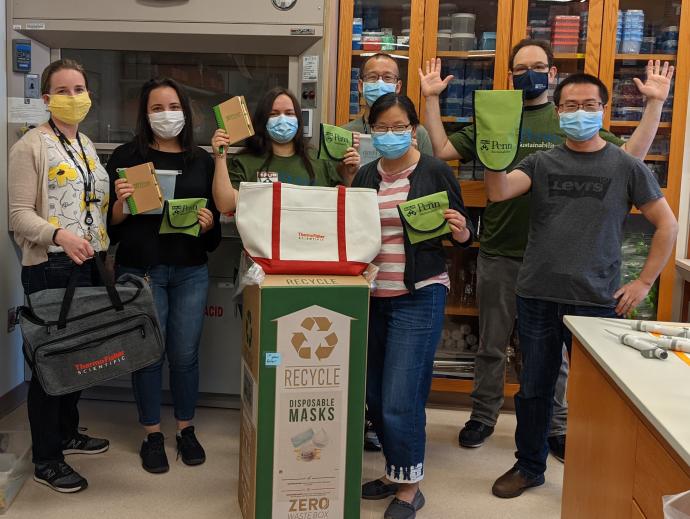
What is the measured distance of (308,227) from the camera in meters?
2.08

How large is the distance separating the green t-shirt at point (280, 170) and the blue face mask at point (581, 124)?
2.99 feet

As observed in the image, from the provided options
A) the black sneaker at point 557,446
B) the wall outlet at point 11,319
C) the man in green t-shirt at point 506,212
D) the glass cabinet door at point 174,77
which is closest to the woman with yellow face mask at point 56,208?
the wall outlet at point 11,319

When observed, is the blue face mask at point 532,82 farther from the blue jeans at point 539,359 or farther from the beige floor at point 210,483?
the beige floor at point 210,483

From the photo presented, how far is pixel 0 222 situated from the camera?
10.1 ft

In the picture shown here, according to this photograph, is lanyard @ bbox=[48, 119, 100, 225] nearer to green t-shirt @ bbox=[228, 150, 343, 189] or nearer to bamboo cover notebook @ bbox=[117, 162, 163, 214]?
bamboo cover notebook @ bbox=[117, 162, 163, 214]

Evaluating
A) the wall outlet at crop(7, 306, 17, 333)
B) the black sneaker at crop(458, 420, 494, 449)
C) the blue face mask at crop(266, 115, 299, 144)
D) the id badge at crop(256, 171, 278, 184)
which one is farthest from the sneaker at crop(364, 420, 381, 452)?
the wall outlet at crop(7, 306, 17, 333)

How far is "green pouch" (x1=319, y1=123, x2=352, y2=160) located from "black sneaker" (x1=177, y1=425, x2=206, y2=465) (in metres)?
1.31

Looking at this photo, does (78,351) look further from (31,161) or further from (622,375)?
(622,375)

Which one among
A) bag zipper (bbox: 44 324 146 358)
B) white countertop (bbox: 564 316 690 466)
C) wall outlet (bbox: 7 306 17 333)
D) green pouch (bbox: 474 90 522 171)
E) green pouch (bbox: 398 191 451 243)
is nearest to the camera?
white countertop (bbox: 564 316 690 466)

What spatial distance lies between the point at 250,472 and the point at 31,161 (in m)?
1.32

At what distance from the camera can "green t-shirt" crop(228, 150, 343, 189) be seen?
102 inches

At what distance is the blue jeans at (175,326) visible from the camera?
2674 millimetres

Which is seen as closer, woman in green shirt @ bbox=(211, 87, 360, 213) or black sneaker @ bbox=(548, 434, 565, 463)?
woman in green shirt @ bbox=(211, 87, 360, 213)

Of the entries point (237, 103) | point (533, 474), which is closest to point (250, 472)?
point (533, 474)
